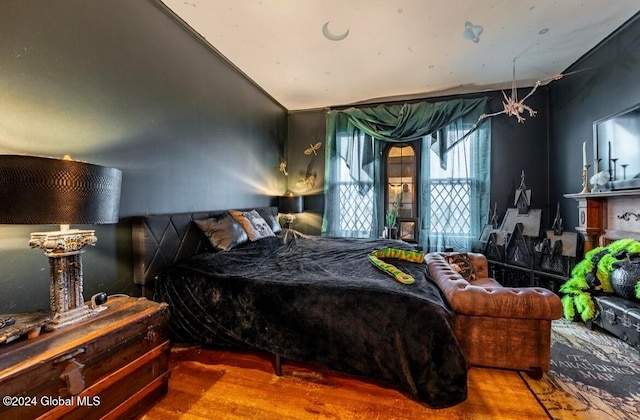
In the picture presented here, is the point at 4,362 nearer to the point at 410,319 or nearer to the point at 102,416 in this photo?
the point at 102,416

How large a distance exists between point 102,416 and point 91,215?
84cm

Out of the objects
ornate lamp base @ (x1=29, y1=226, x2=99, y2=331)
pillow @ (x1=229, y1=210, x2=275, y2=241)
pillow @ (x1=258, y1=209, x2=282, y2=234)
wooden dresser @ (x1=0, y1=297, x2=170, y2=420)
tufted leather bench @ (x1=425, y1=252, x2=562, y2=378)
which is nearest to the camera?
wooden dresser @ (x1=0, y1=297, x2=170, y2=420)

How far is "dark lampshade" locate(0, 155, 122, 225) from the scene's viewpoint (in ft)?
3.12

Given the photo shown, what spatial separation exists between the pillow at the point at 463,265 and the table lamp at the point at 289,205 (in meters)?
2.25

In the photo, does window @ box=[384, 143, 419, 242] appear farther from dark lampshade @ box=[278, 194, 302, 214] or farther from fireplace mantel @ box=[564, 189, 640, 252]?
fireplace mantel @ box=[564, 189, 640, 252]

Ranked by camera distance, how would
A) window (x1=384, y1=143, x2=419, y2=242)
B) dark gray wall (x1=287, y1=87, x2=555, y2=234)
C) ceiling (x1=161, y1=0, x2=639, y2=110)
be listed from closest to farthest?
ceiling (x1=161, y1=0, x2=639, y2=110), dark gray wall (x1=287, y1=87, x2=555, y2=234), window (x1=384, y1=143, x2=419, y2=242)

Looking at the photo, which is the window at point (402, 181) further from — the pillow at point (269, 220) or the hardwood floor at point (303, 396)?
the hardwood floor at point (303, 396)

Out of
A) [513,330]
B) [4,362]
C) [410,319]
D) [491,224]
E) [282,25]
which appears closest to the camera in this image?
[4,362]

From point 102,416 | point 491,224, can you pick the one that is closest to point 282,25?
point 102,416

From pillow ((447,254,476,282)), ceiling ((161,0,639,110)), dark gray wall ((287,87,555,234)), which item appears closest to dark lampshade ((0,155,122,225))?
ceiling ((161,0,639,110))

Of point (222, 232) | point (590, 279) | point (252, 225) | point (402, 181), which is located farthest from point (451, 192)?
point (222, 232)

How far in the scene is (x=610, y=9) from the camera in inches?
84.1

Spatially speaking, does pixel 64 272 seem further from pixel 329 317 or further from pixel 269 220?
pixel 269 220

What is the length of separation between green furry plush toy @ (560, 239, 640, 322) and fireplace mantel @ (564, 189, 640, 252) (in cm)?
16
